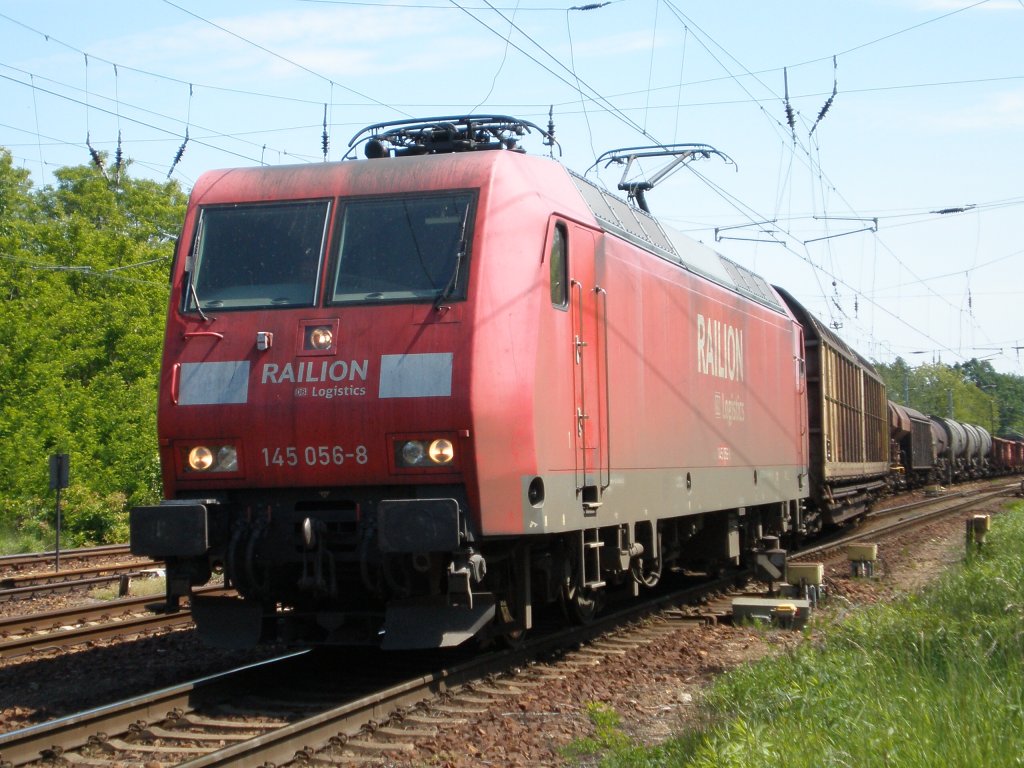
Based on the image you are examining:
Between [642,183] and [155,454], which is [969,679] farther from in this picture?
[155,454]

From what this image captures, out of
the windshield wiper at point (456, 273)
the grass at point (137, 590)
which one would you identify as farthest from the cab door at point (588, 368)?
the grass at point (137, 590)

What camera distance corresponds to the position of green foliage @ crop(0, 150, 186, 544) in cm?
2536

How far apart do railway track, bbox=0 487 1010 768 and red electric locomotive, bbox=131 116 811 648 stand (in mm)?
326

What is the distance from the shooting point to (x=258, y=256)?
8.12 m

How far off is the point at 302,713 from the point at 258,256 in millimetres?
3022

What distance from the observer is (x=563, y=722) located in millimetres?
6973

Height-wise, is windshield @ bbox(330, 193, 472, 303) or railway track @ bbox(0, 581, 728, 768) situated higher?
windshield @ bbox(330, 193, 472, 303)

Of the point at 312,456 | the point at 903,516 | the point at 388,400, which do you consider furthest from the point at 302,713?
the point at 903,516

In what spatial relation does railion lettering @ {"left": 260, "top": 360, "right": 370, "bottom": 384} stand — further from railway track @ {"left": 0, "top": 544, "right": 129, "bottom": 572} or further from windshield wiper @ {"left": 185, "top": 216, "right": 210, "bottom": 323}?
railway track @ {"left": 0, "top": 544, "right": 129, "bottom": 572}

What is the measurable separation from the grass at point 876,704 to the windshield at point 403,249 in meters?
2.97

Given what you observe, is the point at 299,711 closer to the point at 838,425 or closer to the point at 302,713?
the point at 302,713

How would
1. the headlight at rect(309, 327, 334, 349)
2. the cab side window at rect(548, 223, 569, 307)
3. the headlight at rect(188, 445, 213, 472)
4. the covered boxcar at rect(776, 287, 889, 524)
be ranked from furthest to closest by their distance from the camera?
the covered boxcar at rect(776, 287, 889, 524), the cab side window at rect(548, 223, 569, 307), the headlight at rect(188, 445, 213, 472), the headlight at rect(309, 327, 334, 349)

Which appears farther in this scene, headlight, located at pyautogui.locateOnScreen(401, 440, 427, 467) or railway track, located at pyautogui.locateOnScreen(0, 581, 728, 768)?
headlight, located at pyautogui.locateOnScreen(401, 440, 427, 467)

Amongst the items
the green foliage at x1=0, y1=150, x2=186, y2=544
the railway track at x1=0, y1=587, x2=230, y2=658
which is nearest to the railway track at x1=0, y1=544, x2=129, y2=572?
the green foliage at x1=0, y1=150, x2=186, y2=544
